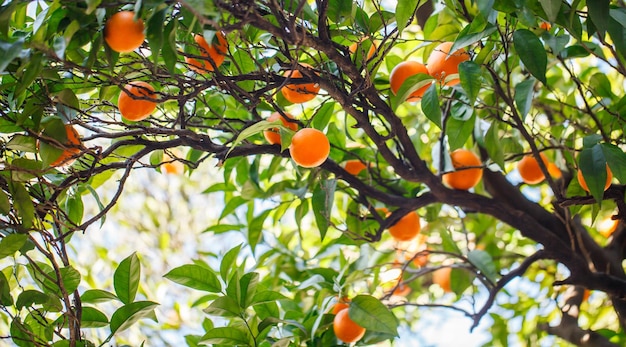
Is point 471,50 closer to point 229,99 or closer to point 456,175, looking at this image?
point 456,175

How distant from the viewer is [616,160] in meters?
0.69

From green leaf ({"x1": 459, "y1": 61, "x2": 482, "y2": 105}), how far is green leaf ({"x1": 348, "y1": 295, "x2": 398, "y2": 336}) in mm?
300

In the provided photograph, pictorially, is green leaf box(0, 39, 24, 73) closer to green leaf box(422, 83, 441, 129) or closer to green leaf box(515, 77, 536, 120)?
green leaf box(422, 83, 441, 129)

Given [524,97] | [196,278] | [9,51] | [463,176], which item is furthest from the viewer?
[463,176]

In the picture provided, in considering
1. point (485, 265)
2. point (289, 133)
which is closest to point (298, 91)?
point (289, 133)

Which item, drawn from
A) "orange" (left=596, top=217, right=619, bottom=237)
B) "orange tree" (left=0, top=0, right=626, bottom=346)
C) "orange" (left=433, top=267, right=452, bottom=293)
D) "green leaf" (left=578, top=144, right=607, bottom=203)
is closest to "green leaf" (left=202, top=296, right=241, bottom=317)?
"orange tree" (left=0, top=0, right=626, bottom=346)

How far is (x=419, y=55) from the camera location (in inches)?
53.2

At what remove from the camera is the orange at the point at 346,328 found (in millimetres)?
844

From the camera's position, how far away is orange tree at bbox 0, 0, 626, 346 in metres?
0.59

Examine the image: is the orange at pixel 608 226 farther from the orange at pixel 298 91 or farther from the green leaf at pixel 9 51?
the green leaf at pixel 9 51

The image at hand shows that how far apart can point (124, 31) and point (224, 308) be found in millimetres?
409

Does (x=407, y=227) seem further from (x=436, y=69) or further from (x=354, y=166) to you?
(x=436, y=69)

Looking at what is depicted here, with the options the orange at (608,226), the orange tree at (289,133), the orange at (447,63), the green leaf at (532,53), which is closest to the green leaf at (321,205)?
the orange tree at (289,133)

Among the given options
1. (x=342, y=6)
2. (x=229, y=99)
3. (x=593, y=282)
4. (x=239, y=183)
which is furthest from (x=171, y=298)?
(x=342, y=6)
